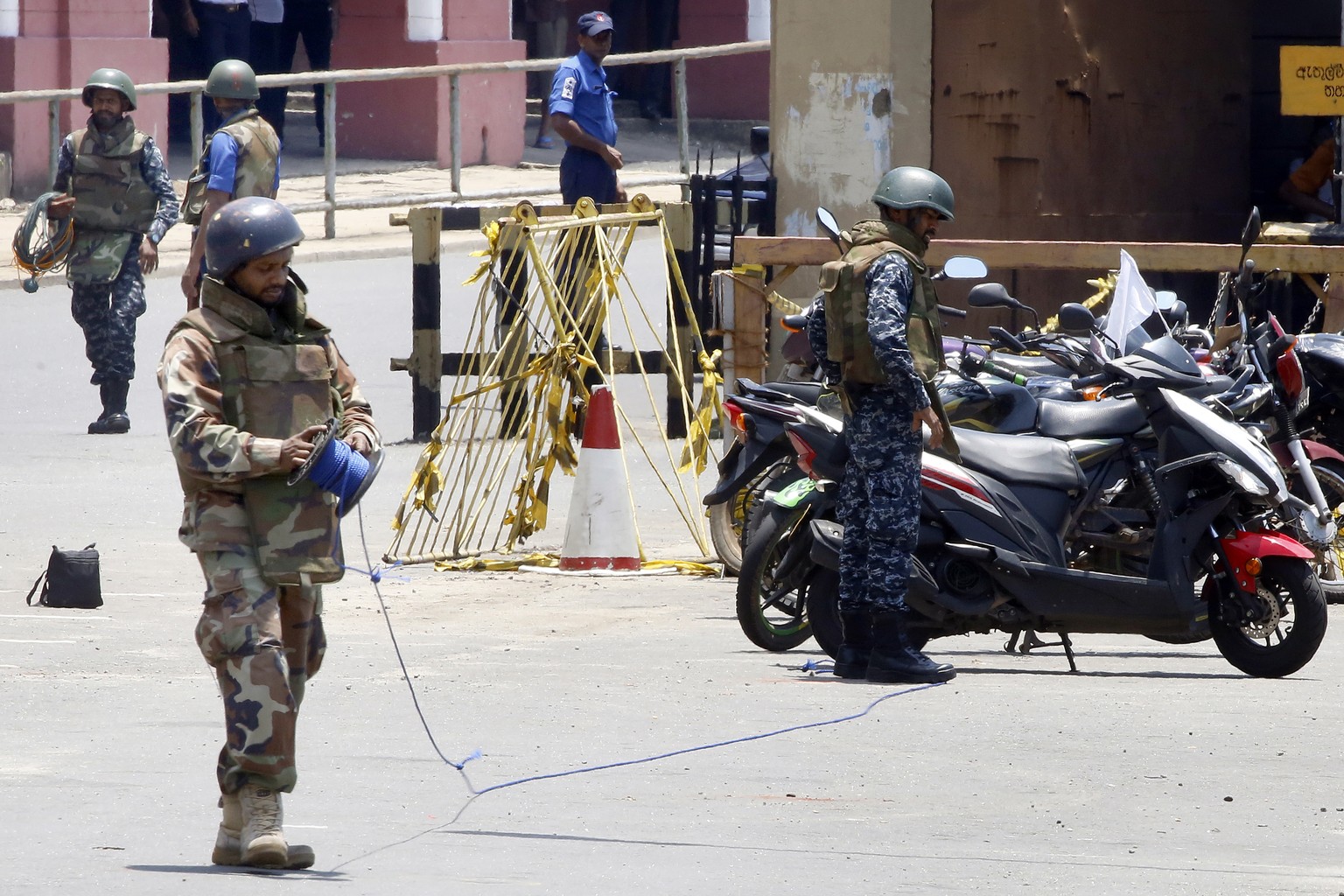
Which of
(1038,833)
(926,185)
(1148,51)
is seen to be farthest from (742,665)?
(1148,51)

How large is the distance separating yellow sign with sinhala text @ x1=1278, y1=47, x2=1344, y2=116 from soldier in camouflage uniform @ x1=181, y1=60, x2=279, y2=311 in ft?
17.5

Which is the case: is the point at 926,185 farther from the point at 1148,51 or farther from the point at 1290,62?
the point at 1148,51

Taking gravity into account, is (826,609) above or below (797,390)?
below

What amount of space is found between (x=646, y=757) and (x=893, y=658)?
1.39 metres

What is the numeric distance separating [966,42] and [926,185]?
23.1 feet

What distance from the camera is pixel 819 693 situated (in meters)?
7.36

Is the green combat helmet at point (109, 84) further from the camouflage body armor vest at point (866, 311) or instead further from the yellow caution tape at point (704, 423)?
the camouflage body armor vest at point (866, 311)

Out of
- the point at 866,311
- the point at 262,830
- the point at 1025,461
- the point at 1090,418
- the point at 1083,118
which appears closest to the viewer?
the point at 262,830

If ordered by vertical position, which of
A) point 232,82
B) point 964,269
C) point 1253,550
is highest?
point 232,82

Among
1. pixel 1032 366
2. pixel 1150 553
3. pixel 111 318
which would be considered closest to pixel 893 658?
pixel 1150 553

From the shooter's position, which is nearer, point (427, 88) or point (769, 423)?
point (769, 423)

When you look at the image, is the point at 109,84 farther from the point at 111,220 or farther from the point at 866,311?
the point at 866,311

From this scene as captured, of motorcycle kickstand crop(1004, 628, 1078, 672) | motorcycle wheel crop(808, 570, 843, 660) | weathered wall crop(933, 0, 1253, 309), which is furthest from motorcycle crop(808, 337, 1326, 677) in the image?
weathered wall crop(933, 0, 1253, 309)

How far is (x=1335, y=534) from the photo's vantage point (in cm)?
873
